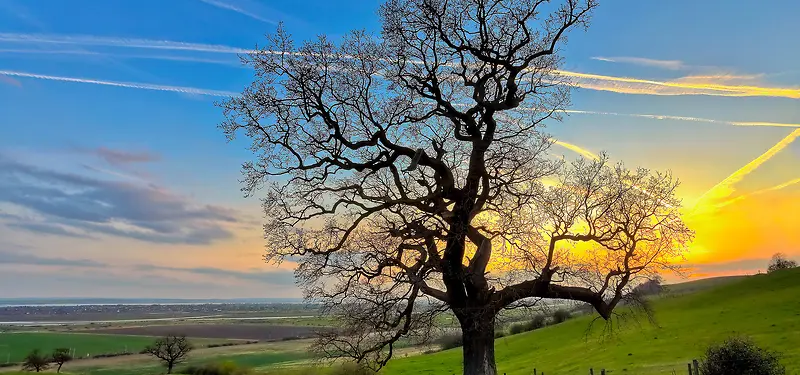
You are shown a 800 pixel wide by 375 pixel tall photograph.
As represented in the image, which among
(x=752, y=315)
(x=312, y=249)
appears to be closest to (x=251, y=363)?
(x=752, y=315)

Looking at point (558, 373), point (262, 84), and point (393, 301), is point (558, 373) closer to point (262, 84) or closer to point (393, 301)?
point (393, 301)

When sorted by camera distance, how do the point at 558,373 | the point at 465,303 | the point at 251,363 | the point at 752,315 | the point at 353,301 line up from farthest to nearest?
the point at 251,363
the point at 752,315
the point at 558,373
the point at 465,303
the point at 353,301

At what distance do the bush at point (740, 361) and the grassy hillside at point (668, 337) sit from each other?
18.3ft

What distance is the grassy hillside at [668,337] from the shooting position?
34250mm

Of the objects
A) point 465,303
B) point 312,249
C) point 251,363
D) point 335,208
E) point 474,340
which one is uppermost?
point 335,208

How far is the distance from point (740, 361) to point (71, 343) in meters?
122

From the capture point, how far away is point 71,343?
108 meters

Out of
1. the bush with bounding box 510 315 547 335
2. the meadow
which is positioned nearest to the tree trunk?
the meadow

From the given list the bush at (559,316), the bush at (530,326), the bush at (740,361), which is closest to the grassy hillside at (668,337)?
the bush at (740,361)

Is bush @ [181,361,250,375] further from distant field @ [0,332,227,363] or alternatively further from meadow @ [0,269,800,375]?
distant field @ [0,332,227,363]

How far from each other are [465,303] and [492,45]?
24.6 ft

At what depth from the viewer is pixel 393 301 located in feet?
47.8

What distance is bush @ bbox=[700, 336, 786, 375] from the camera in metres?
18.8

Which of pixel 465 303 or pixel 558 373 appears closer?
pixel 465 303
